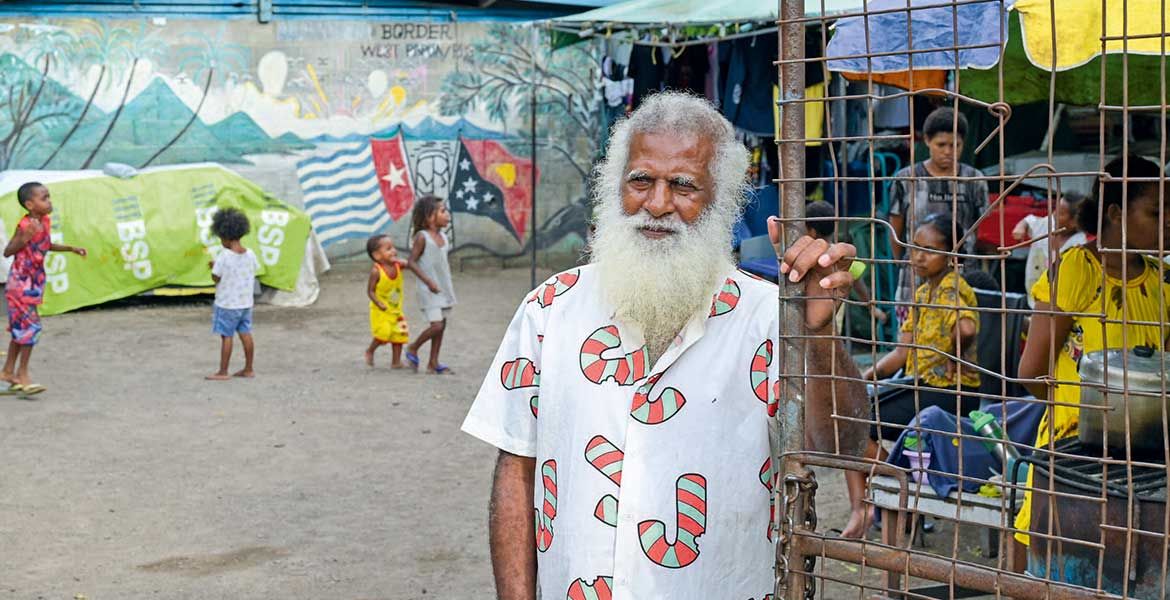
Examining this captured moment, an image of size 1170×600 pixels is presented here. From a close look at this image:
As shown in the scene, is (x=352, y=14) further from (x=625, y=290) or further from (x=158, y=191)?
(x=625, y=290)

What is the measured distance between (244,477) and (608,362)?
4.22 m

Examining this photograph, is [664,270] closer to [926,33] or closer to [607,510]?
[607,510]

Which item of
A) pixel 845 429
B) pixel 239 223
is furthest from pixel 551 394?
pixel 239 223

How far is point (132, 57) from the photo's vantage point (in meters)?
12.3

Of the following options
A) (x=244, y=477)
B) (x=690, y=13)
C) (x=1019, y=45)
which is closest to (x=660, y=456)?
(x=1019, y=45)

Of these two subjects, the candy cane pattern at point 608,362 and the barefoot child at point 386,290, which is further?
the barefoot child at point 386,290

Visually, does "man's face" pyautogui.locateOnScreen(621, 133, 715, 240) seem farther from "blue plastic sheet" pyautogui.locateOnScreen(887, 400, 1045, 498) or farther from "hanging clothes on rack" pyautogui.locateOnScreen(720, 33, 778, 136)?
"hanging clothes on rack" pyautogui.locateOnScreen(720, 33, 778, 136)

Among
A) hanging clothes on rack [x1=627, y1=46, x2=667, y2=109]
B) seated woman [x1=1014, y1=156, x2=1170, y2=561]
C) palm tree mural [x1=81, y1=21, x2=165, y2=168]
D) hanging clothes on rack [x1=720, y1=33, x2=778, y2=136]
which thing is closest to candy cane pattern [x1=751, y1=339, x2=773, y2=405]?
seated woman [x1=1014, y1=156, x2=1170, y2=561]

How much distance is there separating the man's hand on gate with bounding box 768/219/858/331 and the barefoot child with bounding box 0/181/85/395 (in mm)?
6722

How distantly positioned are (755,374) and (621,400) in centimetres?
23

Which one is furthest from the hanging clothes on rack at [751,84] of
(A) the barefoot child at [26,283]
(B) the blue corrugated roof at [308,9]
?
(B) the blue corrugated roof at [308,9]

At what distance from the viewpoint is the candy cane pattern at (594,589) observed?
2.22 metres

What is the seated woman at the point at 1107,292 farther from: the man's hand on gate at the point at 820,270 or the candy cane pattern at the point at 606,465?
the man's hand on gate at the point at 820,270

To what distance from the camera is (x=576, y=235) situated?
13.9 m
